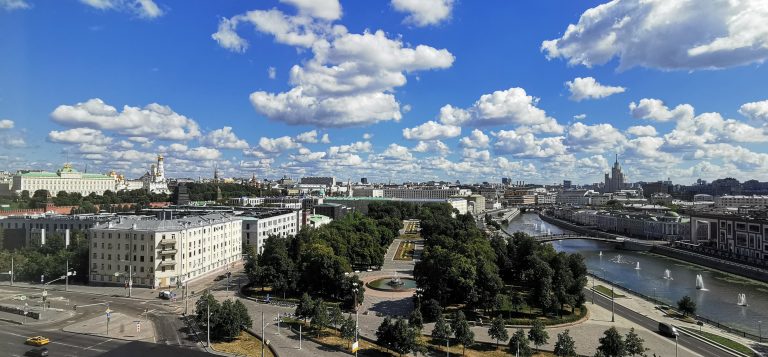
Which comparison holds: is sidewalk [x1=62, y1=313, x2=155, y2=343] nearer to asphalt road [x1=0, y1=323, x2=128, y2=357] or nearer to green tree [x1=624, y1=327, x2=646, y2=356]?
asphalt road [x1=0, y1=323, x2=128, y2=357]

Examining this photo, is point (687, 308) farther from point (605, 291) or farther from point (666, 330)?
point (605, 291)

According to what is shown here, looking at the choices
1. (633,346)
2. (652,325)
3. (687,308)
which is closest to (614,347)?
(633,346)

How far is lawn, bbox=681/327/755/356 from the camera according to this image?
30509 mm

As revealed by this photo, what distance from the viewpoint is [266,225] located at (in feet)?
213

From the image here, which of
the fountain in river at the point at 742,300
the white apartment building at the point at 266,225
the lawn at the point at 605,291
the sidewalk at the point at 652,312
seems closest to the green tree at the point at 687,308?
the sidewalk at the point at 652,312

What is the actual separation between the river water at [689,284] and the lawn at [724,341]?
6029 millimetres

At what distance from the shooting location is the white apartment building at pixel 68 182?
10612cm

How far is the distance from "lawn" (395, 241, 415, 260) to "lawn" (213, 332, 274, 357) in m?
36.5

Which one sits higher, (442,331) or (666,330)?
(442,331)

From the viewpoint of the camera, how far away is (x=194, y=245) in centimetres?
4881

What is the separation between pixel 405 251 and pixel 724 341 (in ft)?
141

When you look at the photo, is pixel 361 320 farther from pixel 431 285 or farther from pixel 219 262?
pixel 219 262

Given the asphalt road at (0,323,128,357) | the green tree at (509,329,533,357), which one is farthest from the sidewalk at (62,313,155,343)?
the green tree at (509,329,533,357)

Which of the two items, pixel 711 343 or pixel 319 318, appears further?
pixel 711 343
